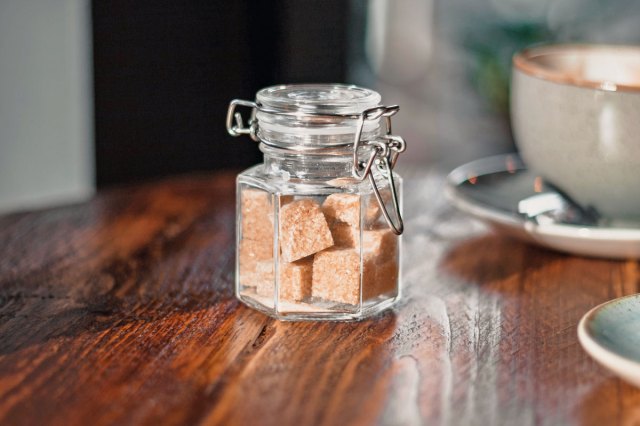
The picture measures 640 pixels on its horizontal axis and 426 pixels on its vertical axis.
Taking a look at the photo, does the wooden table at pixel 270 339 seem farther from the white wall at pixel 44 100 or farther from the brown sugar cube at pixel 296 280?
the white wall at pixel 44 100

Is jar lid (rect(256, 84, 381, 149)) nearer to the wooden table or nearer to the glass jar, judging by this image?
the glass jar

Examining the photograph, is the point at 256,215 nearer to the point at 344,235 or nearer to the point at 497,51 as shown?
the point at 344,235

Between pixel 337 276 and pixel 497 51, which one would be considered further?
pixel 497 51

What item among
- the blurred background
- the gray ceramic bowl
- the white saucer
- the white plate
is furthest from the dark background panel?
the white plate

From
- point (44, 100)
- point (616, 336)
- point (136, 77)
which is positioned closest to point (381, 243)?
point (616, 336)

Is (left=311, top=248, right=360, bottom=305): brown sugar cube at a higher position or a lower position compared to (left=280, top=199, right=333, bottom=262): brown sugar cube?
lower
